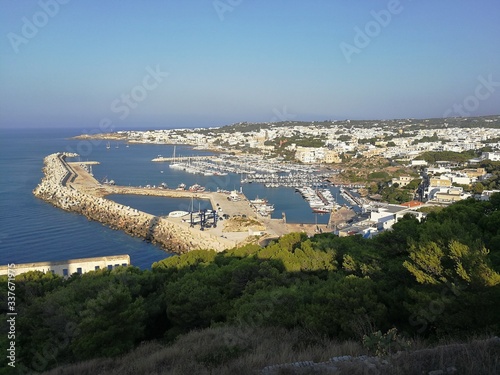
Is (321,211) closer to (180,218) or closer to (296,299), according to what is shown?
(180,218)

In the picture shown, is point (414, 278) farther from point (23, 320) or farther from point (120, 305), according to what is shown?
point (23, 320)

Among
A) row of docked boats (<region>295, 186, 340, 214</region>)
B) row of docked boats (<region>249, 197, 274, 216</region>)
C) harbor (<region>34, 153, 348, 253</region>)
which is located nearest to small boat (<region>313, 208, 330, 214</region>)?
row of docked boats (<region>295, 186, 340, 214</region>)

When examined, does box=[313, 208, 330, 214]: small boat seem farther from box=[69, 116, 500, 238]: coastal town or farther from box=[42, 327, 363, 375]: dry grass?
box=[42, 327, 363, 375]: dry grass

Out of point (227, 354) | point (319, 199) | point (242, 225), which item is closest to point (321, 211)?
point (319, 199)

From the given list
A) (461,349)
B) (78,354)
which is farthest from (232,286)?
(461,349)

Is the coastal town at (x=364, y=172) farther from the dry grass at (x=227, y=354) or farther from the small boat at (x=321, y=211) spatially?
the dry grass at (x=227, y=354)

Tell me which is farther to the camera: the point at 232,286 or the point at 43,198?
the point at 43,198

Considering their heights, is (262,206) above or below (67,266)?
below
